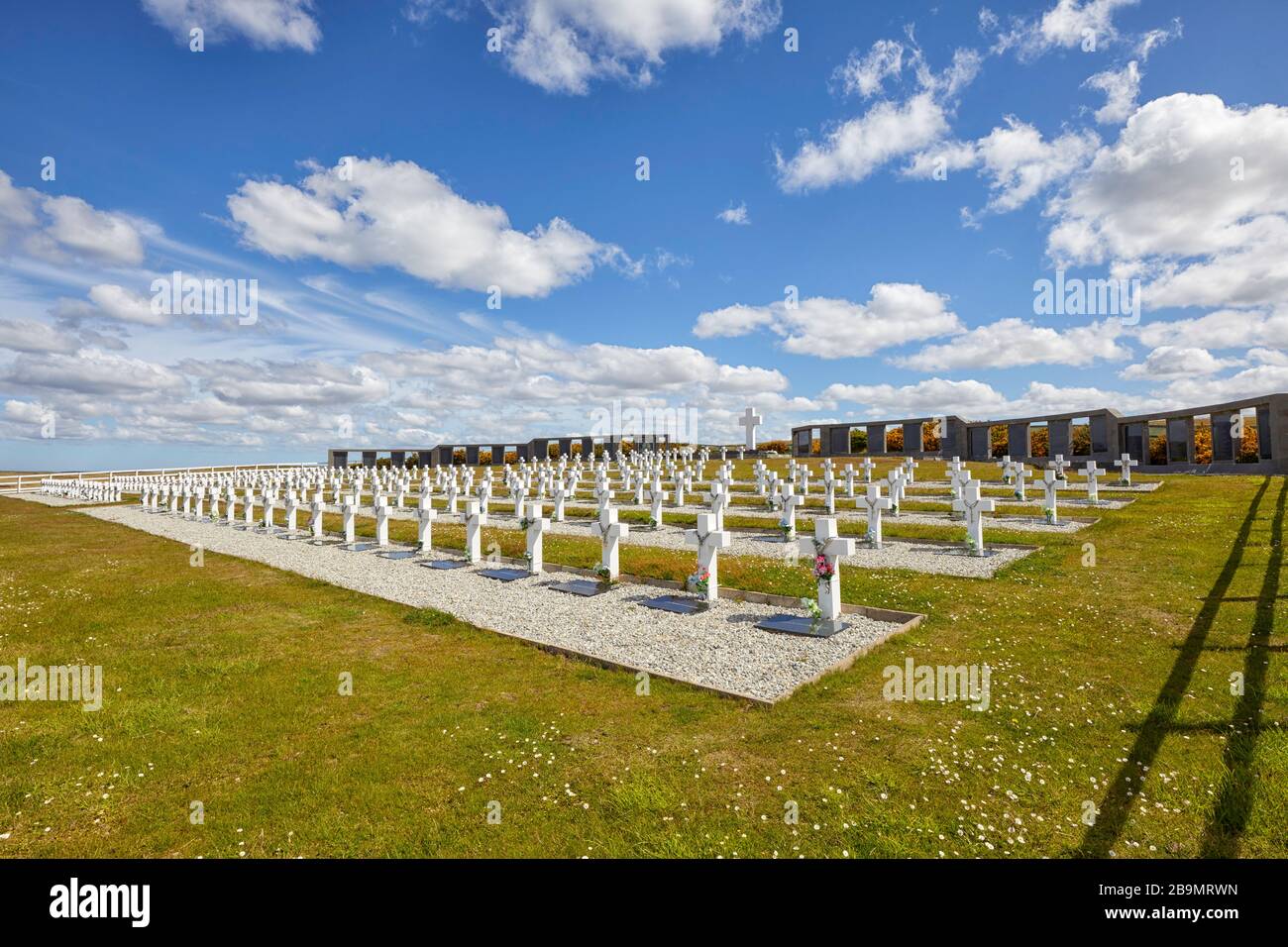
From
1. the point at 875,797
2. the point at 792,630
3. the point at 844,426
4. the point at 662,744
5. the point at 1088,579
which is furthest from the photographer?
the point at 844,426

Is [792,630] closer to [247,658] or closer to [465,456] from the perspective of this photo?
[247,658]

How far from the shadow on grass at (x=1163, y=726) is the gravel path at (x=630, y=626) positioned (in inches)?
113

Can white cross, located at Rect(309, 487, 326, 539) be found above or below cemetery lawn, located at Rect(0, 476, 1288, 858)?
above

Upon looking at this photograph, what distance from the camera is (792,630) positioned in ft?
29.7

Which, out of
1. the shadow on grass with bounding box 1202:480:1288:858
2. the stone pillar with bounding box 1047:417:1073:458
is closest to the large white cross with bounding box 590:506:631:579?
the shadow on grass with bounding box 1202:480:1288:858

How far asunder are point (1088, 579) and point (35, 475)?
86664mm

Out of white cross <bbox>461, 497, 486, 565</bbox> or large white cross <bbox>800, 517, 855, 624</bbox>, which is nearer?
large white cross <bbox>800, 517, 855, 624</bbox>

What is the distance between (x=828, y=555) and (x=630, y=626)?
3.34 metres

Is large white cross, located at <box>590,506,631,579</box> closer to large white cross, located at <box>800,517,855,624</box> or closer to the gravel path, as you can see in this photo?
the gravel path

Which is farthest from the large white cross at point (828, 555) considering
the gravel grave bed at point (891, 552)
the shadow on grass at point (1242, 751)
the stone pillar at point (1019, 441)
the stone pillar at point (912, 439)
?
the stone pillar at point (912, 439)

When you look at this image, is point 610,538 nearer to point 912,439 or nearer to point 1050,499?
point 1050,499

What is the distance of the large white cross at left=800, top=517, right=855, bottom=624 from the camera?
930 cm

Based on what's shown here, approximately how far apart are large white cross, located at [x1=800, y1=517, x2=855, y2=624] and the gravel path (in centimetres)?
44
